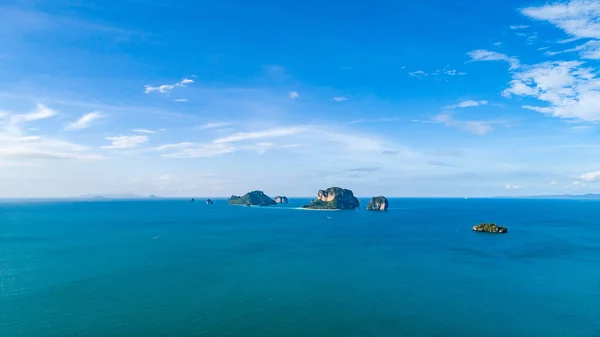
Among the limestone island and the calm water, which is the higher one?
the limestone island

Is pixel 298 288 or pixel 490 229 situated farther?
pixel 490 229

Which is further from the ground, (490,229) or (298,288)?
(490,229)

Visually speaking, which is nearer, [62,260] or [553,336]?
[553,336]

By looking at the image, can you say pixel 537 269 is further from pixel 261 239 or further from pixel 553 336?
pixel 261 239

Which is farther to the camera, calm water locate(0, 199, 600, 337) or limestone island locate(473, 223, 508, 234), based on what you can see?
limestone island locate(473, 223, 508, 234)

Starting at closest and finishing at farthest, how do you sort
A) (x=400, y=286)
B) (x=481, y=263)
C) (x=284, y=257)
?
(x=400, y=286), (x=481, y=263), (x=284, y=257)

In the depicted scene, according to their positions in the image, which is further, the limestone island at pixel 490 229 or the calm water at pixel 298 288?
the limestone island at pixel 490 229

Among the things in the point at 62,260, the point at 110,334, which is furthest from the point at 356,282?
the point at 62,260

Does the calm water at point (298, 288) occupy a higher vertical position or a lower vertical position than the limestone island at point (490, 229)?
lower
